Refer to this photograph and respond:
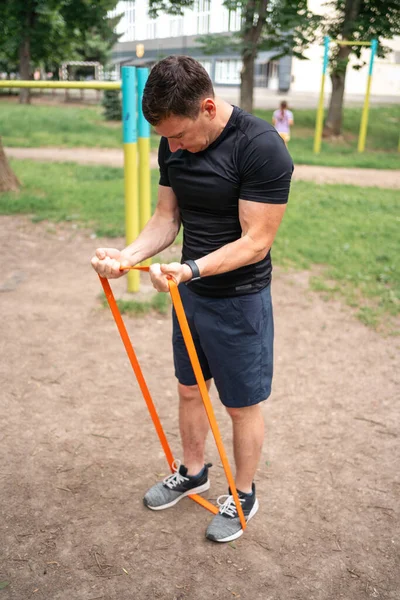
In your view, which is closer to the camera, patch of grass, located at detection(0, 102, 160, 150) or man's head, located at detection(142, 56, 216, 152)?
man's head, located at detection(142, 56, 216, 152)

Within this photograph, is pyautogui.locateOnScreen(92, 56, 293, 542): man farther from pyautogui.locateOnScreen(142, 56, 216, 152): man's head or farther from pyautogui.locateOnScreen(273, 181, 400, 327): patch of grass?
pyautogui.locateOnScreen(273, 181, 400, 327): patch of grass

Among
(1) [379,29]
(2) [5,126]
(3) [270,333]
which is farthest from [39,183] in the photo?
(1) [379,29]

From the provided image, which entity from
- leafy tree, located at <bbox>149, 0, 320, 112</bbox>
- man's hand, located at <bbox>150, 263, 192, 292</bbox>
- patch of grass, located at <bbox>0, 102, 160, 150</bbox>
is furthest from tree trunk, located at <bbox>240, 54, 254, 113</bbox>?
man's hand, located at <bbox>150, 263, 192, 292</bbox>

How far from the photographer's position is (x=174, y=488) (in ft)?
8.65

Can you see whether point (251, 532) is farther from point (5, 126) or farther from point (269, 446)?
point (5, 126)

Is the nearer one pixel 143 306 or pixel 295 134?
pixel 143 306

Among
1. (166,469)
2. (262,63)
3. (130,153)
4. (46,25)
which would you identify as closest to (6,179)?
(130,153)

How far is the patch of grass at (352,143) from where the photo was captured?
12.8 metres

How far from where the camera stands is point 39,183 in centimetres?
902

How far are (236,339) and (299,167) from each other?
1046 cm

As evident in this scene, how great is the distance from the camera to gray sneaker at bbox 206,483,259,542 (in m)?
2.39

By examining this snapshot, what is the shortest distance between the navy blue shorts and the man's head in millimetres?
607

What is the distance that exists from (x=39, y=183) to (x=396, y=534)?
780 cm

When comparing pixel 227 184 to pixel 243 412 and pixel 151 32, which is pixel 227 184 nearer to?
pixel 243 412
